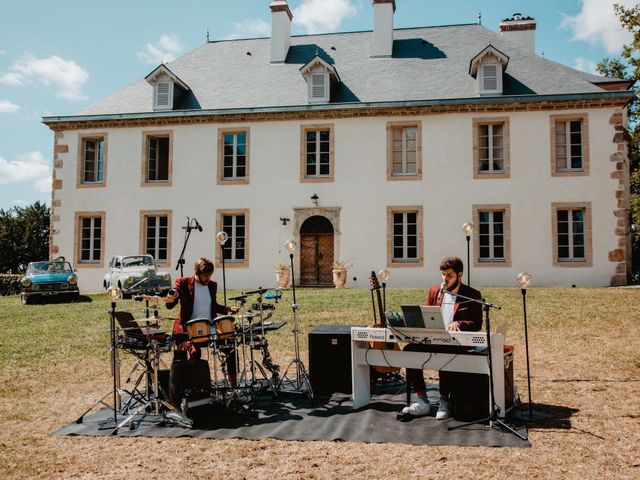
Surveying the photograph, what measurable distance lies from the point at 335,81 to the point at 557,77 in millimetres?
7036

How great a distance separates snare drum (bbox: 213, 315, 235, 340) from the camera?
5223 mm

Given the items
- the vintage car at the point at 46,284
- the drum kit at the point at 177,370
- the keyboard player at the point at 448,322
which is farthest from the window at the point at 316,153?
the keyboard player at the point at 448,322

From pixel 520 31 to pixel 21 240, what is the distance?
108 ft

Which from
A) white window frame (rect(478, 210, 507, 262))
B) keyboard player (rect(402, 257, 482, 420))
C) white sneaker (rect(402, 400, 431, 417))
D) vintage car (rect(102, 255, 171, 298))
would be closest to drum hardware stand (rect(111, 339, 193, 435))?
white sneaker (rect(402, 400, 431, 417))

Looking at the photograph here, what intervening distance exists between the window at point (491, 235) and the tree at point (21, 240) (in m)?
31.1

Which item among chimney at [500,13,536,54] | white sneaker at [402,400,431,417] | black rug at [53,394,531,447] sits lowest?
black rug at [53,394,531,447]

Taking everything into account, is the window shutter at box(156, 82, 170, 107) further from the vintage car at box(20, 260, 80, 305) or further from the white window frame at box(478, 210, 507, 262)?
the white window frame at box(478, 210, 507, 262)

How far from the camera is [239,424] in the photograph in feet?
16.0

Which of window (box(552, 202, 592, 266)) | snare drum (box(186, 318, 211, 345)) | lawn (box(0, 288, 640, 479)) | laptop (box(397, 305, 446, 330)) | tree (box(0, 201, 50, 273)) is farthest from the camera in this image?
tree (box(0, 201, 50, 273))

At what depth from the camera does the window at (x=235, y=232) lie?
18.2 metres

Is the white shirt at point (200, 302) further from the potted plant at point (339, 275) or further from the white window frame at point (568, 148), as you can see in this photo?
the white window frame at point (568, 148)

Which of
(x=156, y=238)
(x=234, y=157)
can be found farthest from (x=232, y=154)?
(x=156, y=238)

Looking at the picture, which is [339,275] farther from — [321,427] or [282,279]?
[321,427]

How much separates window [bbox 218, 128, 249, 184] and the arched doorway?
2.84 m
